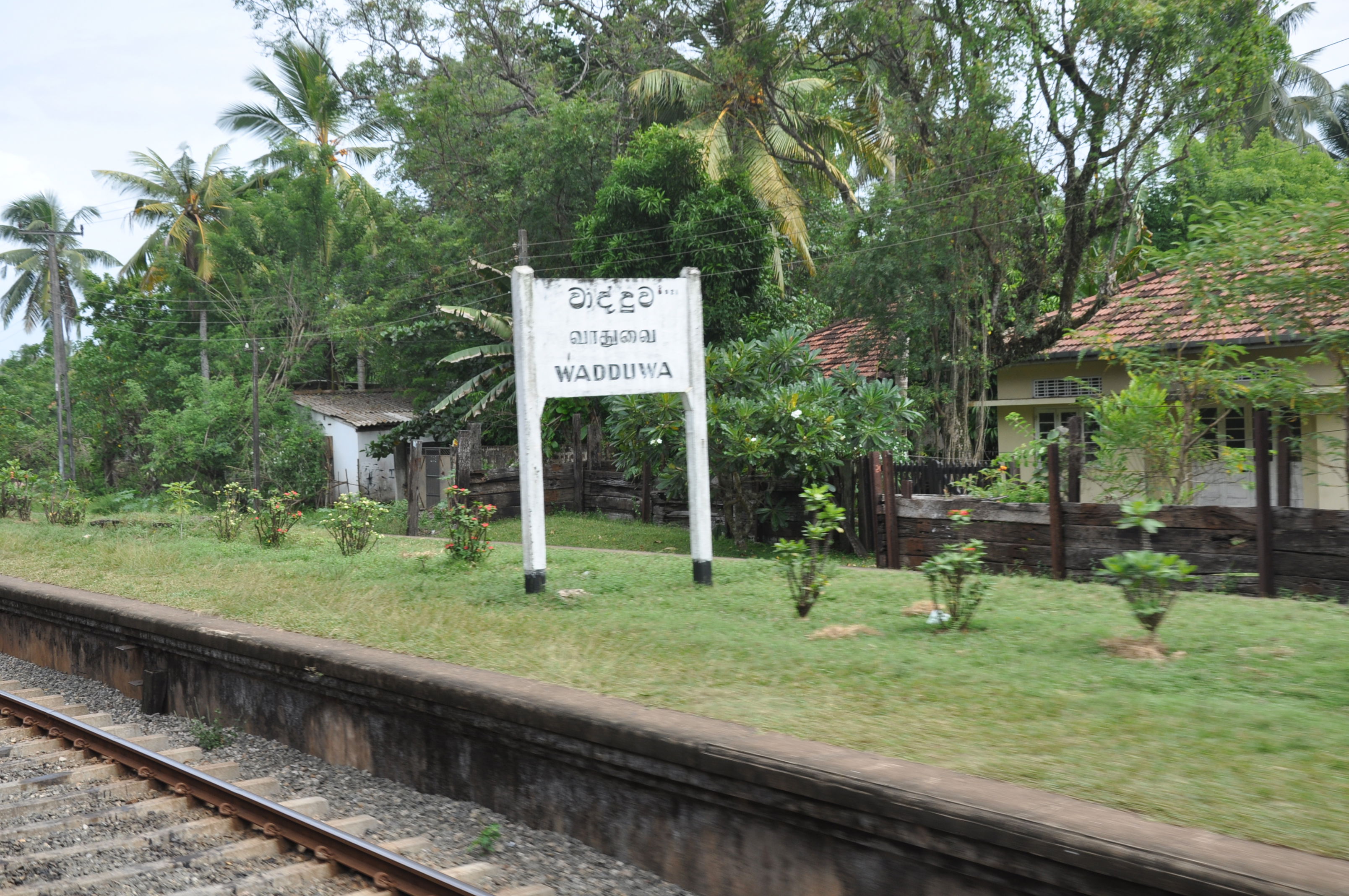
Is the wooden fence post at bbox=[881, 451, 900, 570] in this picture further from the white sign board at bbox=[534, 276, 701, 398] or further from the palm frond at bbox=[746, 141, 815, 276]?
the palm frond at bbox=[746, 141, 815, 276]

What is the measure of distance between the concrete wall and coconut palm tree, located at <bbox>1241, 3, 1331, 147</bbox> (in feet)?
103

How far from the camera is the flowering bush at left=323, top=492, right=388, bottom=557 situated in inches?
474

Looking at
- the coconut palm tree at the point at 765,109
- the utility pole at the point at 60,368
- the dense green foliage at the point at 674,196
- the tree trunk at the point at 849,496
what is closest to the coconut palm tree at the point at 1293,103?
the dense green foliage at the point at 674,196

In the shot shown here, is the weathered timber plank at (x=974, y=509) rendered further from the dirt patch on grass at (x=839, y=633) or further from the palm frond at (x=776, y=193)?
the palm frond at (x=776, y=193)

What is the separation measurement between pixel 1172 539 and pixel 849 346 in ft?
38.7

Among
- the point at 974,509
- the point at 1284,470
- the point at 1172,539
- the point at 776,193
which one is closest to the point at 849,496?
the point at 974,509

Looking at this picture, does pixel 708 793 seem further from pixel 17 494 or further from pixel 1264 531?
pixel 17 494

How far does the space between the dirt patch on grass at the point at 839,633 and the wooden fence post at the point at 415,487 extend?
1153 centimetres

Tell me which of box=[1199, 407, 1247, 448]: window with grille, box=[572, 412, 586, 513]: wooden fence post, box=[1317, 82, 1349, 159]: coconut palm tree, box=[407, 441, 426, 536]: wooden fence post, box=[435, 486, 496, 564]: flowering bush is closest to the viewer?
box=[435, 486, 496, 564]: flowering bush

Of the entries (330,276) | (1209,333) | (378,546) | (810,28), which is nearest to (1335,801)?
(1209,333)

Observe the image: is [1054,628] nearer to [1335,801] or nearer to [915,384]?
[1335,801]

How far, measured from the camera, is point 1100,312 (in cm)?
→ 1773

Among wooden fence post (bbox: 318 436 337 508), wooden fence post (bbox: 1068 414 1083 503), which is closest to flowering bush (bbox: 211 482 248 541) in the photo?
wooden fence post (bbox: 1068 414 1083 503)

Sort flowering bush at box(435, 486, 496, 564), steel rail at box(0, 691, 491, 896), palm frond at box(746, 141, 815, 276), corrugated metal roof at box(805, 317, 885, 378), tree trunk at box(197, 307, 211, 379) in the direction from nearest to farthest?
steel rail at box(0, 691, 491, 896)
flowering bush at box(435, 486, 496, 564)
corrugated metal roof at box(805, 317, 885, 378)
palm frond at box(746, 141, 815, 276)
tree trunk at box(197, 307, 211, 379)
